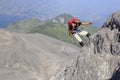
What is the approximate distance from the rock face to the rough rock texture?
57.4 m

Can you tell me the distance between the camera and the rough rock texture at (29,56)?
116 m

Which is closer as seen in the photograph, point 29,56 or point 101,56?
point 101,56

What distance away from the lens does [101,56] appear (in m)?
50.2

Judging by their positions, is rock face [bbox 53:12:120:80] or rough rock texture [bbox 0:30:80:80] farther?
rough rock texture [bbox 0:30:80:80]

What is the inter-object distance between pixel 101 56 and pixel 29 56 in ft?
259

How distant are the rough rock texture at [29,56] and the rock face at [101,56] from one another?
57.4 m

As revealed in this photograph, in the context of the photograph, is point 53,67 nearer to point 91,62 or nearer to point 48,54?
point 48,54

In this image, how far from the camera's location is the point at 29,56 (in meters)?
127

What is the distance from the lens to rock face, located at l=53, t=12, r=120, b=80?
47406 millimetres

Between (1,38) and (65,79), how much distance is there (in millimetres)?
86917

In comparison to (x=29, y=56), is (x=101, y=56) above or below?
above

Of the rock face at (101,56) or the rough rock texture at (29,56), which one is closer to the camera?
the rock face at (101,56)

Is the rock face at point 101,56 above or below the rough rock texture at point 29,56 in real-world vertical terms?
above

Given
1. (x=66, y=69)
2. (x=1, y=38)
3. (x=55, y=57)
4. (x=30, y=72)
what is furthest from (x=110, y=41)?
(x=1, y=38)
